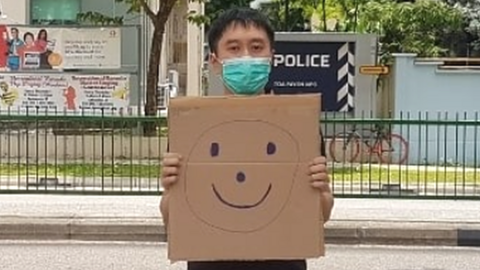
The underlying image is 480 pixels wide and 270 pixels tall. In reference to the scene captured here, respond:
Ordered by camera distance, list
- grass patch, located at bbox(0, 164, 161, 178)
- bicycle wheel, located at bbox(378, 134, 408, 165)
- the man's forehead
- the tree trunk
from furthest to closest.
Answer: the tree trunk → bicycle wheel, located at bbox(378, 134, 408, 165) → grass patch, located at bbox(0, 164, 161, 178) → the man's forehead

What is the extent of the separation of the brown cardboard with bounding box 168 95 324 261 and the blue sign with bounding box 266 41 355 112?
15742 millimetres

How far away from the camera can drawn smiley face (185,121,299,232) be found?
3.04 m

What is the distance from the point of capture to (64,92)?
18.7m

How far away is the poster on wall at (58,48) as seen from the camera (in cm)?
1880

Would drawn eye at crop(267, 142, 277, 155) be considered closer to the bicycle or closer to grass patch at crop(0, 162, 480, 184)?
grass patch at crop(0, 162, 480, 184)

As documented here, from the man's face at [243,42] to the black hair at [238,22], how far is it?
0.5 inches

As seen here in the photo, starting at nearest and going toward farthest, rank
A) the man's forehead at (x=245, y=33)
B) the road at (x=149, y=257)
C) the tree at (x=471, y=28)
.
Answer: the man's forehead at (x=245, y=33)
the road at (x=149, y=257)
the tree at (x=471, y=28)

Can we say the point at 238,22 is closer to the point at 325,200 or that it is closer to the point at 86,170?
the point at 325,200

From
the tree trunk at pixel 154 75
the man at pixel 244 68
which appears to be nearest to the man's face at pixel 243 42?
the man at pixel 244 68

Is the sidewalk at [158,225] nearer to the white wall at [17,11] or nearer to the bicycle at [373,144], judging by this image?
the bicycle at [373,144]

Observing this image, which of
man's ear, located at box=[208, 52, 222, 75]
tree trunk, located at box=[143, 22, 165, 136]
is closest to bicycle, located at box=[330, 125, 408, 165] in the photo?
tree trunk, located at box=[143, 22, 165, 136]

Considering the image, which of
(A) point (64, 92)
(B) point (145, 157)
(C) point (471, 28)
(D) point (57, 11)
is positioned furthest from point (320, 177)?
(C) point (471, 28)

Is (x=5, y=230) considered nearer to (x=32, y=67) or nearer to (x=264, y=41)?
(x=264, y=41)

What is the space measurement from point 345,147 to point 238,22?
11.2m
